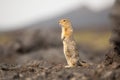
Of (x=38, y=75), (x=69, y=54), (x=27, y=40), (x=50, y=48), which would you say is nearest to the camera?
(x=38, y=75)

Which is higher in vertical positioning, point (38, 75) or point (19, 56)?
point (38, 75)

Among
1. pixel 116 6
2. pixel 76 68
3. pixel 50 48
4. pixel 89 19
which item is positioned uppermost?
pixel 116 6

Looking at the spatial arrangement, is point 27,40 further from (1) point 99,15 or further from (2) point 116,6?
(1) point 99,15

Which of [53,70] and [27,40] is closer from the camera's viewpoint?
[53,70]

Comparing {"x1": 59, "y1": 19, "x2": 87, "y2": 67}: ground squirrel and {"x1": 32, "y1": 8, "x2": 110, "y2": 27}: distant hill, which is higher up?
{"x1": 59, "y1": 19, "x2": 87, "y2": 67}: ground squirrel

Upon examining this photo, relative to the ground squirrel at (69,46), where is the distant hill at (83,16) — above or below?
below

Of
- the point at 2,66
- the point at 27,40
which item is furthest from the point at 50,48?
the point at 2,66

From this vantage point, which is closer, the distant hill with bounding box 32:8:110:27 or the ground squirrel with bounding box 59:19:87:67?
the ground squirrel with bounding box 59:19:87:67

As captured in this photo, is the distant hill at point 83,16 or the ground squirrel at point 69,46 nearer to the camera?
the ground squirrel at point 69,46

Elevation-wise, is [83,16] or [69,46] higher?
[69,46]

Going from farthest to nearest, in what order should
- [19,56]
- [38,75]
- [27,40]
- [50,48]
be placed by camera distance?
[27,40] → [50,48] → [19,56] → [38,75]

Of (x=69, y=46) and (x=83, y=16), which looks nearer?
(x=69, y=46)
